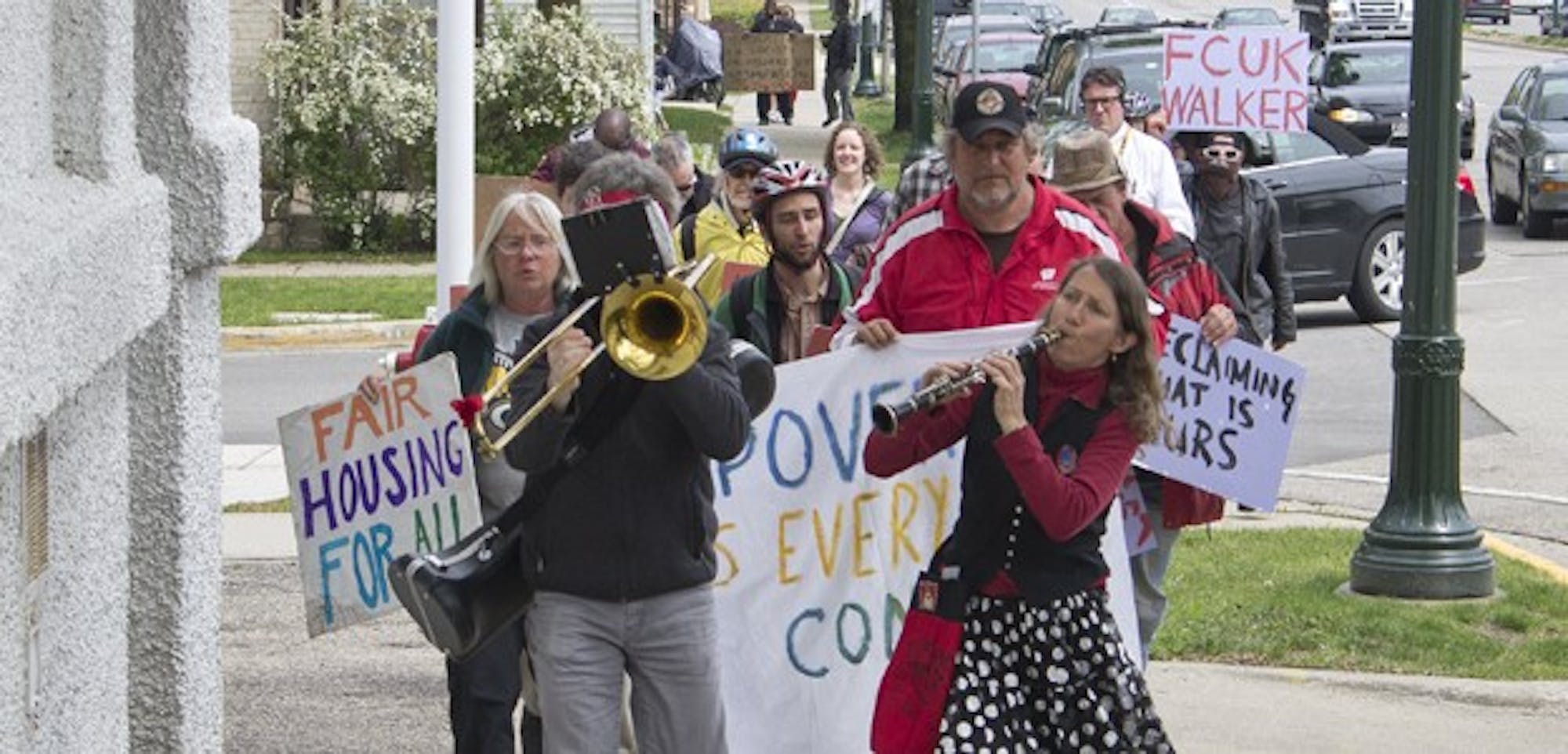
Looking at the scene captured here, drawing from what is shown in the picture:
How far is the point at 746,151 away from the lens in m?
10.0

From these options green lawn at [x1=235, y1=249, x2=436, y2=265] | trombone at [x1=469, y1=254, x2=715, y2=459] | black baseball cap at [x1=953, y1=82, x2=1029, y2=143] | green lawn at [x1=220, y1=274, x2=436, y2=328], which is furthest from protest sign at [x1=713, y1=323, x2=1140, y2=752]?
green lawn at [x1=235, y1=249, x2=436, y2=265]

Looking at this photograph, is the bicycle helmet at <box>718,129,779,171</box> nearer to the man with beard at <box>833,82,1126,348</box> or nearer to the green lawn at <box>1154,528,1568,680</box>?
the green lawn at <box>1154,528,1568,680</box>

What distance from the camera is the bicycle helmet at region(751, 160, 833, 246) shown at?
26.8ft

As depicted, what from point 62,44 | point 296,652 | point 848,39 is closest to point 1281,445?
point 296,652

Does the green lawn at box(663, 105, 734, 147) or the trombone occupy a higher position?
the trombone

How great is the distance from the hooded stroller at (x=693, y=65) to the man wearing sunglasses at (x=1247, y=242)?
3250cm

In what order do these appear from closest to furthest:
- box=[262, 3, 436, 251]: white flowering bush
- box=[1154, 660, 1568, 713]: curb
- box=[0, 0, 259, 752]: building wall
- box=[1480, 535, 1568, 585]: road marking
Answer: box=[0, 0, 259, 752]: building wall < box=[1154, 660, 1568, 713]: curb < box=[1480, 535, 1568, 585]: road marking < box=[262, 3, 436, 251]: white flowering bush

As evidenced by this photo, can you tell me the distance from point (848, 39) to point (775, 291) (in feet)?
109

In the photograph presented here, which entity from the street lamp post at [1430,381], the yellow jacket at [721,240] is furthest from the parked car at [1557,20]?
the yellow jacket at [721,240]

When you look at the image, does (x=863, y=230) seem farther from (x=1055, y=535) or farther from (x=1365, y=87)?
(x=1365, y=87)

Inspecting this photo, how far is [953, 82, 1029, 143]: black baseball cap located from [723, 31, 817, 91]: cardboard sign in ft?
85.9

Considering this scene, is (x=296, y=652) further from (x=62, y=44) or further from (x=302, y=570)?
(x=62, y=44)

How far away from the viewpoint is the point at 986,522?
20.7 feet

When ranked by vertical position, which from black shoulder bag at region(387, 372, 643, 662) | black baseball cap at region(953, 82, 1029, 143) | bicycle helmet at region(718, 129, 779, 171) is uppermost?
black baseball cap at region(953, 82, 1029, 143)
